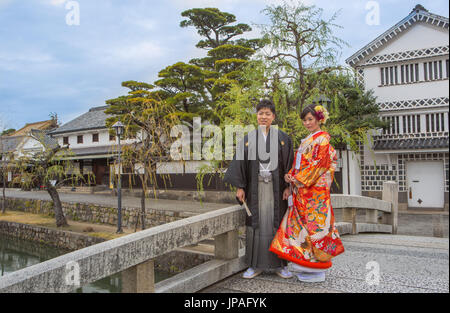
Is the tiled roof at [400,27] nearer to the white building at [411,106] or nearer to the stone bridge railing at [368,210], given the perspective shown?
the white building at [411,106]

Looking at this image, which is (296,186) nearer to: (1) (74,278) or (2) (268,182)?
(2) (268,182)

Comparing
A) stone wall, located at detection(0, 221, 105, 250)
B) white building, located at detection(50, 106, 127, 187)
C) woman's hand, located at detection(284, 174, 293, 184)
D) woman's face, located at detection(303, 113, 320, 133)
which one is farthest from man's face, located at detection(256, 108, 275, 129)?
white building, located at detection(50, 106, 127, 187)

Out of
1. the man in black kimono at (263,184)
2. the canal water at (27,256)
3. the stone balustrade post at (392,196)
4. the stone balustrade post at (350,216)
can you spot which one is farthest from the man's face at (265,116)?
the canal water at (27,256)

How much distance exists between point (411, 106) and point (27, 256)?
53.3ft

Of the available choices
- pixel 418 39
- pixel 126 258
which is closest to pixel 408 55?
pixel 418 39

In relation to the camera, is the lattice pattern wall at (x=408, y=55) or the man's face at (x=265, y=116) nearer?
the man's face at (x=265, y=116)

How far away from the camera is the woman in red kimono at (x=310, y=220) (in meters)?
2.97

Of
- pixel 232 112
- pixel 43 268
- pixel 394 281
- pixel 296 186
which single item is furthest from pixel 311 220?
pixel 232 112

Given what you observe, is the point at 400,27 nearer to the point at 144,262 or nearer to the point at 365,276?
the point at 365,276

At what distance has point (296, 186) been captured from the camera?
3.08 meters

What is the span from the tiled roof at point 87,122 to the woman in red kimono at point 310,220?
24.0 meters

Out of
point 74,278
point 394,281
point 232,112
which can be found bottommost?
point 394,281

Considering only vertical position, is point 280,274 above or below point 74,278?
below
